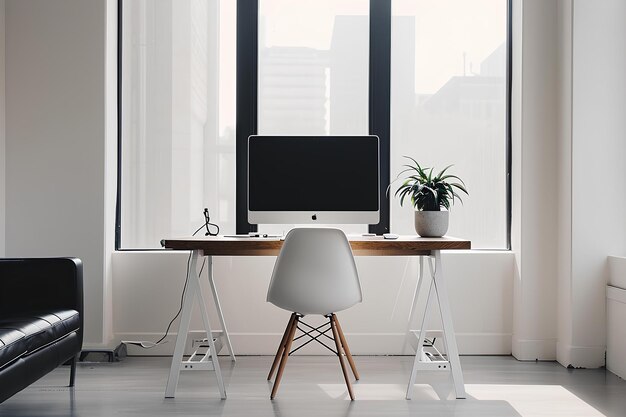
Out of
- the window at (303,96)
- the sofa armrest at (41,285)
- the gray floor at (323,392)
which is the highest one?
the window at (303,96)

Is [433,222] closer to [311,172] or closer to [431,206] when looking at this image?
[431,206]

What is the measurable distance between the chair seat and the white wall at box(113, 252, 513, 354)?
0.90 metres

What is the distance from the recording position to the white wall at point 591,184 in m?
3.34

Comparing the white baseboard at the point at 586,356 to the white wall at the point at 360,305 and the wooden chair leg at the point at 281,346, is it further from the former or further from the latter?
the wooden chair leg at the point at 281,346

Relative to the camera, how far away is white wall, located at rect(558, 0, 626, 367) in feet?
11.0

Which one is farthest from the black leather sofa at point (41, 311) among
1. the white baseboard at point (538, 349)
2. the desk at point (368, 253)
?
the white baseboard at point (538, 349)

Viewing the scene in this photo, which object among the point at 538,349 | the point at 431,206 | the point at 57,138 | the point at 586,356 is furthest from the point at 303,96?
the point at 586,356

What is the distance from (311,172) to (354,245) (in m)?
0.56

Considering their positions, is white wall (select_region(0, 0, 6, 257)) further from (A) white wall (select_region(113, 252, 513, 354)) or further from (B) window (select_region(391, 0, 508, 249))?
(B) window (select_region(391, 0, 508, 249))

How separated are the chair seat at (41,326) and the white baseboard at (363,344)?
36.5 inches

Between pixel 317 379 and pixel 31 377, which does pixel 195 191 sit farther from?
pixel 31 377

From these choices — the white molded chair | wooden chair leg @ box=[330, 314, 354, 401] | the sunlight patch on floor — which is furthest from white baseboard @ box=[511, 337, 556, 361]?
the white molded chair

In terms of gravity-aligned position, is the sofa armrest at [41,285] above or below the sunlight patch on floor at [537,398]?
above

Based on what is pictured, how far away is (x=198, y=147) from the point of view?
376 centimetres
